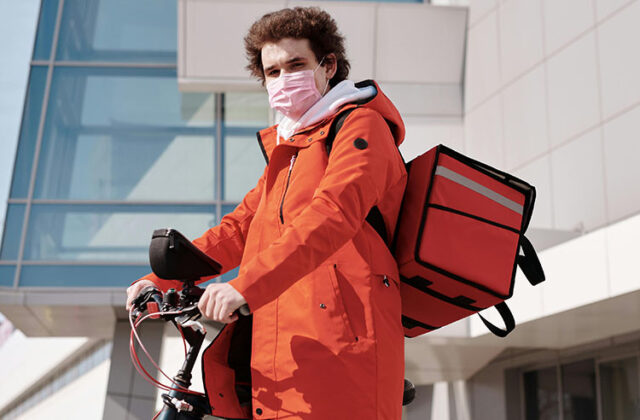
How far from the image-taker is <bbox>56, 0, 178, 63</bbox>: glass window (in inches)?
515

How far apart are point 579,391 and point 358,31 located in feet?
20.5

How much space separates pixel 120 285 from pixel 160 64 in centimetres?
373

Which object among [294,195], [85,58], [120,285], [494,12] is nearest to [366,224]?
[294,195]

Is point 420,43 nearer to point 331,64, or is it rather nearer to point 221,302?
point 331,64

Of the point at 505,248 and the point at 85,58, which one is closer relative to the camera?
the point at 505,248

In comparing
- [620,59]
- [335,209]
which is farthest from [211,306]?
[620,59]

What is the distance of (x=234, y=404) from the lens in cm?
225

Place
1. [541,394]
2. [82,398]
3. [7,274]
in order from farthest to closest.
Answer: [82,398] < [541,394] < [7,274]

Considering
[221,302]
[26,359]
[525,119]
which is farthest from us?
[26,359]

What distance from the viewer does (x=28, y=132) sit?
12469mm

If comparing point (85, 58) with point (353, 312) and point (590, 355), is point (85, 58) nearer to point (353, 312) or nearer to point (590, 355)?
point (590, 355)

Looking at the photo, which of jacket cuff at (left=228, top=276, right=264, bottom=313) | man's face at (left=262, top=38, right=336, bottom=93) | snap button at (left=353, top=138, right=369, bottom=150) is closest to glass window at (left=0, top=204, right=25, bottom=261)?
man's face at (left=262, top=38, right=336, bottom=93)

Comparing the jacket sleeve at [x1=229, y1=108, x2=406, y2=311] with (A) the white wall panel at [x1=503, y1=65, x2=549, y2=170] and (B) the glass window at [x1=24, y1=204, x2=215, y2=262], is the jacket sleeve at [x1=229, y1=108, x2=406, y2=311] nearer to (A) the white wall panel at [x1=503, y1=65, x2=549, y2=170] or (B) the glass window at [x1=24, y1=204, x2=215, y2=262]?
(A) the white wall panel at [x1=503, y1=65, x2=549, y2=170]

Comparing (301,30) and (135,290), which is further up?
(301,30)
